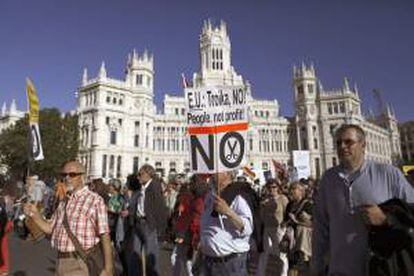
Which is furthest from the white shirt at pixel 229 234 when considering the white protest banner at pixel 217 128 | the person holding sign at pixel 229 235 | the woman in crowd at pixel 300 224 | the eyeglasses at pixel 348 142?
the woman in crowd at pixel 300 224

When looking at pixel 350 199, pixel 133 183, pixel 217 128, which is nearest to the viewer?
pixel 350 199

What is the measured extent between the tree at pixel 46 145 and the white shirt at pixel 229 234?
1742 inches

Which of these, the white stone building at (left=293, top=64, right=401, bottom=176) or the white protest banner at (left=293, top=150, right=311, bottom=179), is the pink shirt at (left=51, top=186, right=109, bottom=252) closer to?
the white protest banner at (left=293, top=150, right=311, bottom=179)

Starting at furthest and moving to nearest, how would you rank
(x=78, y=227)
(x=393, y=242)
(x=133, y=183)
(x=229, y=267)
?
(x=133, y=183), (x=229, y=267), (x=78, y=227), (x=393, y=242)

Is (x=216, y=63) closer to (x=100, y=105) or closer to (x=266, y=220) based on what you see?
(x=100, y=105)

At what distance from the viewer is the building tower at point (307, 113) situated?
76.4m

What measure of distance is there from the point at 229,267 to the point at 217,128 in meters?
1.63

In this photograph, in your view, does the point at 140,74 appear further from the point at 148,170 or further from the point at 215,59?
the point at 148,170

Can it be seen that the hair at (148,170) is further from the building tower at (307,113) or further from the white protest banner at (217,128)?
the building tower at (307,113)

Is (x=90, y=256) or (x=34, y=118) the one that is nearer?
(x=90, y=256)

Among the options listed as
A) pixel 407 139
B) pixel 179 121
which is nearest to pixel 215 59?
pixel 179 121

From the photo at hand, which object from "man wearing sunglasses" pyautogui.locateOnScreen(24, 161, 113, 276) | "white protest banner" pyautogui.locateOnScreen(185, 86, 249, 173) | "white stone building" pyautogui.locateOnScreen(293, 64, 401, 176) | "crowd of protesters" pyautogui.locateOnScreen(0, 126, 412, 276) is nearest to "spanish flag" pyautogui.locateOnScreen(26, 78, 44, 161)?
"crowd of protesters" pyautogui.locateOnScreen(0, 126, 412, 276)

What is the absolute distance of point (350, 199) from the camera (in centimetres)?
301

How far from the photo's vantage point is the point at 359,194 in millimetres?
2969
